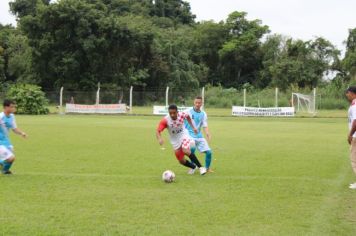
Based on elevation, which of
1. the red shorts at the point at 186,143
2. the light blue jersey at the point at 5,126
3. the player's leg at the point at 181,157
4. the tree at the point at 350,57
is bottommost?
the player's leg at the point at 181,157

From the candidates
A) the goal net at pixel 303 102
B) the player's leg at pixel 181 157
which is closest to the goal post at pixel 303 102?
the goal net at pixel 303 102

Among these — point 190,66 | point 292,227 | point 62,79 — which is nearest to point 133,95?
point 62,79

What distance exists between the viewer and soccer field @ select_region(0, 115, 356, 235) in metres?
6.59

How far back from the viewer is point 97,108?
42.0m

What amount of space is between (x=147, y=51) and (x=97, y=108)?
2243 centimetres

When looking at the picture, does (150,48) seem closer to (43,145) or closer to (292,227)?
(43,145)

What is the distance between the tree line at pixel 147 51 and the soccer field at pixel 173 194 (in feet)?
139

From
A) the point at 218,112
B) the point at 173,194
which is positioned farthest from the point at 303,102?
the point at 173,194

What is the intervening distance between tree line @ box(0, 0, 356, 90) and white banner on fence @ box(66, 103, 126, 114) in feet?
47.0

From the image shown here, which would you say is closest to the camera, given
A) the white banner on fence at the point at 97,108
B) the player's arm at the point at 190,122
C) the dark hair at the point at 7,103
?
the dark hair at the point at 7,103

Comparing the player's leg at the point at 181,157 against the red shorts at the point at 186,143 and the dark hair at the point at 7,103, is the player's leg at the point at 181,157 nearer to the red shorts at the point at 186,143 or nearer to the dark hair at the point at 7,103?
the red shorts at the point at 186,143

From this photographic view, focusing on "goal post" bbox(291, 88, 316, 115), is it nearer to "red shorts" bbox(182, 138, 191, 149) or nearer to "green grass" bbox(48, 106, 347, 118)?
"green grass" bbox(48, 106, 347, 118)

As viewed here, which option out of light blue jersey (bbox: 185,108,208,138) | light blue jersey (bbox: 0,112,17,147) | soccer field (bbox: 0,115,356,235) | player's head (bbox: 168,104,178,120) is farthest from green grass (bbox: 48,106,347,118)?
light blue jersey (bbox: 0,112,17,147)

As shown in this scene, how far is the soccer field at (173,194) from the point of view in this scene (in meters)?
6.59
